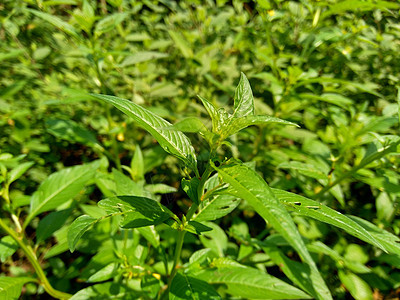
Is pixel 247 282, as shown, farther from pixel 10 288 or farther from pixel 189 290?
pixel 10 288

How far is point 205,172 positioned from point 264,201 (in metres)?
0.20

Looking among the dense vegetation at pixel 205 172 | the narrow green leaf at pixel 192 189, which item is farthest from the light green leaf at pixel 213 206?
the narrow green leaf at pixel 192 189

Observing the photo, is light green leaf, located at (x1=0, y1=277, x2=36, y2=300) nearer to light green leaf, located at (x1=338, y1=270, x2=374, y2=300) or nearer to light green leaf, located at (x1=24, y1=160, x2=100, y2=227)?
light green leaf, located at (x1=24, y1=160, x2=100, y2=227)

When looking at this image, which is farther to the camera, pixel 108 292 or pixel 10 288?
pixel 108 292

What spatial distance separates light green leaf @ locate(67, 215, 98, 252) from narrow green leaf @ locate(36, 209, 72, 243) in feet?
2.78

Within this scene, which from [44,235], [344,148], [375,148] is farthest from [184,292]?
[344,148]

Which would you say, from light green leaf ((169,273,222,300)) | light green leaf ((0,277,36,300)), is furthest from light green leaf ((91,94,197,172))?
light green leaf ((0,277,36,300))

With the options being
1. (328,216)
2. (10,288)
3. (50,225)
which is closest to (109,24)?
(50,225)

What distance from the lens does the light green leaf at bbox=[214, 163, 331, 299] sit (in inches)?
19.6

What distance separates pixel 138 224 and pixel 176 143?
0.25 metres

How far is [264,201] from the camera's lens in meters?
0.55

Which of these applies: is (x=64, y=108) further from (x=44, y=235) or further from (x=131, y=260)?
(x=131, y=260)

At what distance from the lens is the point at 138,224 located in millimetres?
737

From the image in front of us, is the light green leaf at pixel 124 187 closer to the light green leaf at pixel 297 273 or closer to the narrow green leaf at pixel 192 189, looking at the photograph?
the narrow green leaf at pixel 192 189
